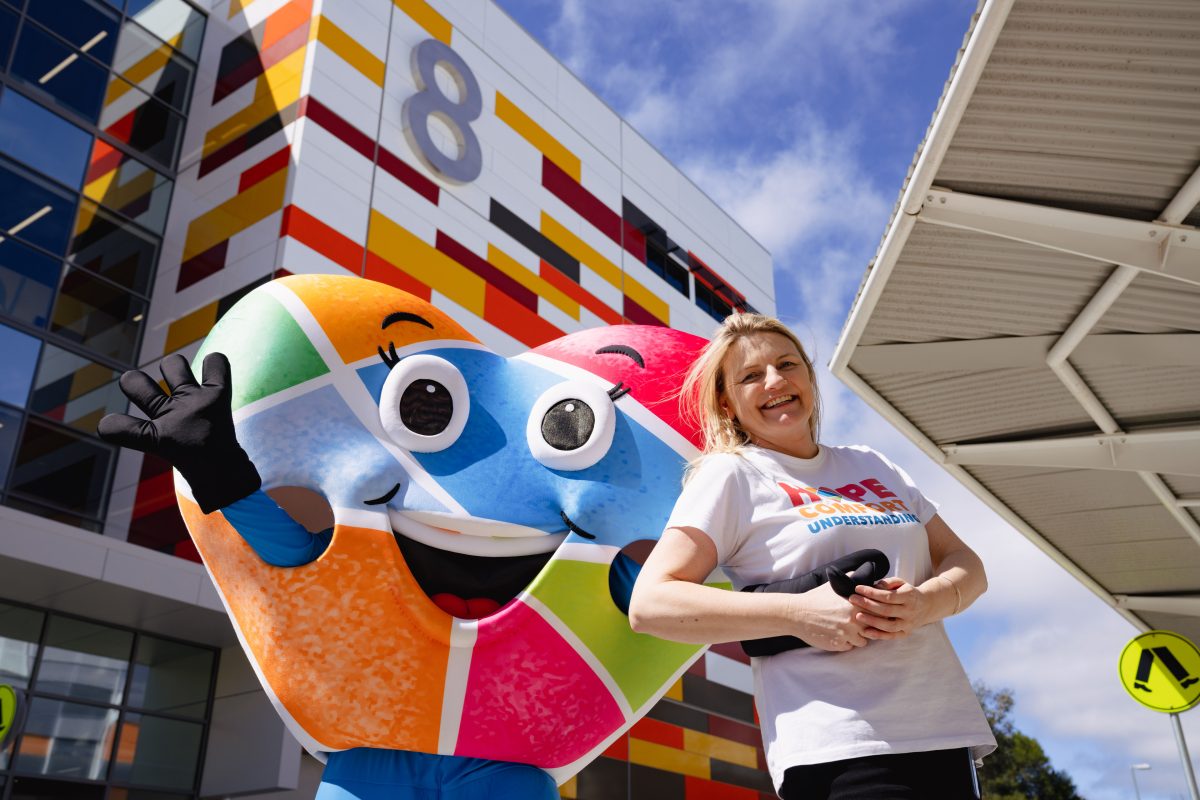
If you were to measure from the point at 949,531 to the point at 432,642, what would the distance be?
173 cm

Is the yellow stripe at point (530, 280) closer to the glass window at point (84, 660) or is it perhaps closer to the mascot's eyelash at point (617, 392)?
the glass window at point (84, 660)

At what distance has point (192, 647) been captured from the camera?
10914 millimetres

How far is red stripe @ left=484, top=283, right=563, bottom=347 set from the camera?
45.6ft

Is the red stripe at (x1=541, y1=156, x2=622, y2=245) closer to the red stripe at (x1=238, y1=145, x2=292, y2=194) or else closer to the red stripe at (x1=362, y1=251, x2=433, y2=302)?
the red stripe at (x1=362, y1=251, x2=433, y2=302)

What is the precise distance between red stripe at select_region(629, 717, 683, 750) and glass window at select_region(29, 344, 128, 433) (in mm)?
7814

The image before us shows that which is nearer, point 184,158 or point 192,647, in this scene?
point 192,647

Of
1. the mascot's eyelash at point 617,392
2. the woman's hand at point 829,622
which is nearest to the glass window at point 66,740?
the mascot's eyelash at point 617,392

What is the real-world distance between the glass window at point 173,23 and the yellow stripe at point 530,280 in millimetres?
4813

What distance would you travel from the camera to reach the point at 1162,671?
680 cm

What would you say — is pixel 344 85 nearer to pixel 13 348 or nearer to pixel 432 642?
pixel 13 348

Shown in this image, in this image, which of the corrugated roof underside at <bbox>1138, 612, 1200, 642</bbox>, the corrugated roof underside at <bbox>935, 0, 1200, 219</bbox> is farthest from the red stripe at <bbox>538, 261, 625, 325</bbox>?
the corrugated roof underside at <bbox>935, 0, 1200, 219</bbox>

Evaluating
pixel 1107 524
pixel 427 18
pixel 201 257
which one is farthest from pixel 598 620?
pixel 427 18

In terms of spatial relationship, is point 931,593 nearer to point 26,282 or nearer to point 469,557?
point 469,557

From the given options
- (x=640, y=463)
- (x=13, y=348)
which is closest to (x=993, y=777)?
(x=13, y=348)
